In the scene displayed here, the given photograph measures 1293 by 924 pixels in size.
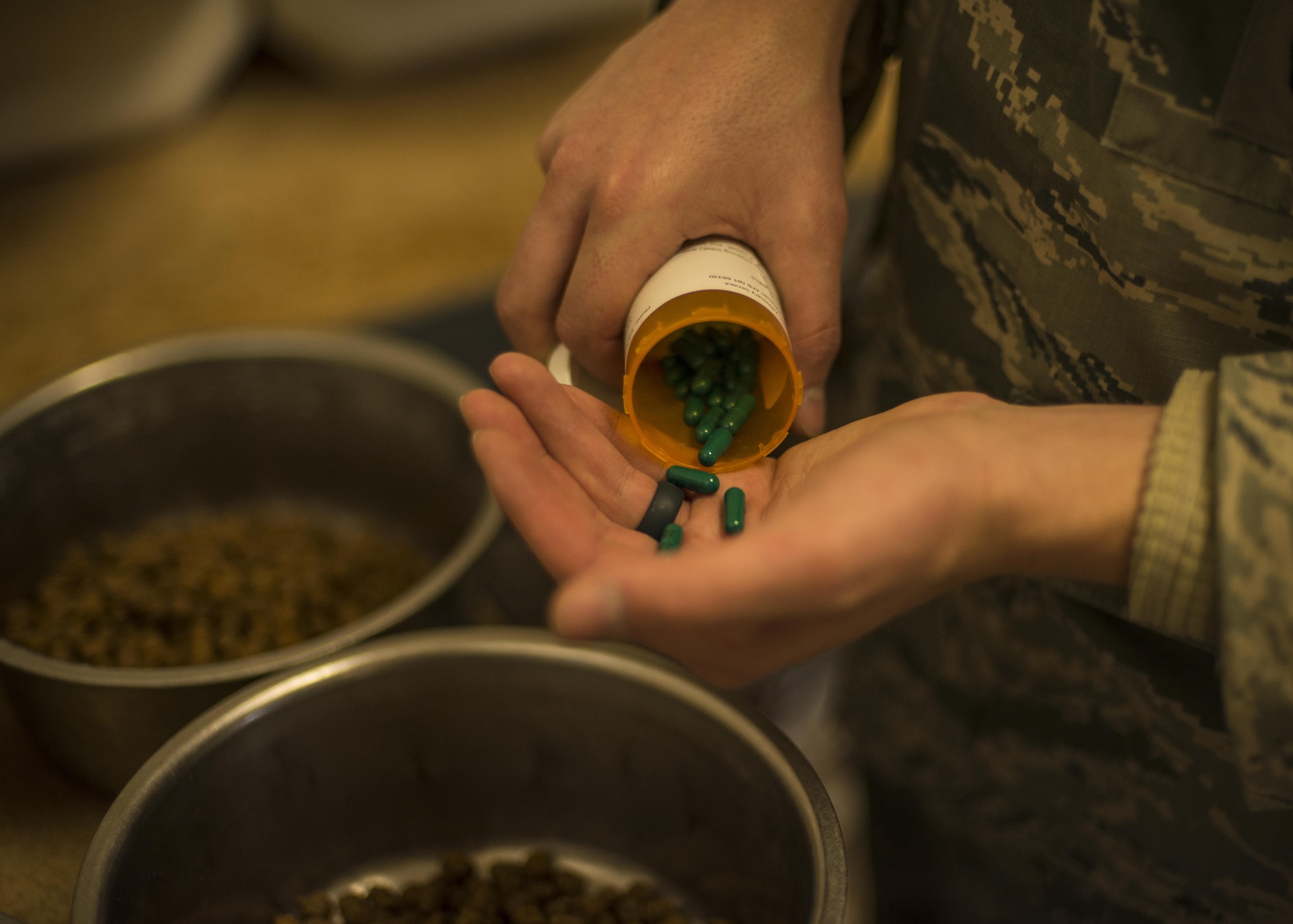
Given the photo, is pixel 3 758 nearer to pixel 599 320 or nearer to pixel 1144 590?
pixel 599 320

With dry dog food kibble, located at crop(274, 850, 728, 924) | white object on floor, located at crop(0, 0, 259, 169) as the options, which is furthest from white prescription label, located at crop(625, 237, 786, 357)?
white object on floor, located at crop(0, 0, 259, 169)

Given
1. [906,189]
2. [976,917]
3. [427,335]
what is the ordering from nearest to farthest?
[906,189], [976,917], [427,335]

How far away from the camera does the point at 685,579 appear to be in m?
0.50

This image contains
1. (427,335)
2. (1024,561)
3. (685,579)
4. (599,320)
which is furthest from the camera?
(427,335)

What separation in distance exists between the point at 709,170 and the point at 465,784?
1.96ft

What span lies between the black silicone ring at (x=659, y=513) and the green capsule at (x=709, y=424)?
0.11 m

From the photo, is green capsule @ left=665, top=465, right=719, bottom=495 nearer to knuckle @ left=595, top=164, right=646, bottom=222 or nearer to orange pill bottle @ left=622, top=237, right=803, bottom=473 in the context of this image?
orange pill bottle @ left=622, top=237, right=803, bottom=473

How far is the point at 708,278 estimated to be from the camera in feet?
2.56

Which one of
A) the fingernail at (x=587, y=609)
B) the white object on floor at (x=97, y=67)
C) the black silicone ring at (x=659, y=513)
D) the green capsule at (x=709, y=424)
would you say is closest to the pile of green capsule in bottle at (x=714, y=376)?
the green capsule at (x=709, y=424)

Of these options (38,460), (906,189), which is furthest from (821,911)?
(38,460)

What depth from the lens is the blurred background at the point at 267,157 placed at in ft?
5.55

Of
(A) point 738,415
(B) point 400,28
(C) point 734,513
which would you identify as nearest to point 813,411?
(A) point 738,415

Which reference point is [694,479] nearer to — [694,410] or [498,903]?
[694,410]

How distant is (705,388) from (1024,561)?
0.35m
